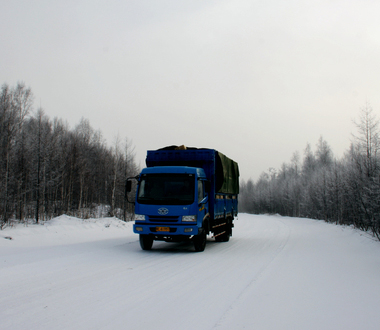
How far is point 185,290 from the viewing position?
257 inches

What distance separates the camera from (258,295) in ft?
20.6

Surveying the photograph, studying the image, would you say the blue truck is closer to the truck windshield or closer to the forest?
the truck windshield

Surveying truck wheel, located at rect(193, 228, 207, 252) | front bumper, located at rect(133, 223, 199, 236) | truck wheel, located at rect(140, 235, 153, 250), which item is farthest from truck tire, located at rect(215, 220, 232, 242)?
front bumper, located at rect(133, 223, 199, 236)

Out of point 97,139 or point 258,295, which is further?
point 97,139

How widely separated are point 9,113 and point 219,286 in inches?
1181

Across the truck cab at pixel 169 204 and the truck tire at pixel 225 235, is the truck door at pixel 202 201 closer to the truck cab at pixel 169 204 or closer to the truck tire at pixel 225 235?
the truck cab at pixel 169 204

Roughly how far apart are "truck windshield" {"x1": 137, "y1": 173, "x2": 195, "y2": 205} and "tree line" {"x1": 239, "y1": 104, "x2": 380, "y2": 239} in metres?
7.23

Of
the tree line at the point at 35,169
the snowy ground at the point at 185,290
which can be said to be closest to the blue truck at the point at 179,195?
the snowy ground at the point at 185,290

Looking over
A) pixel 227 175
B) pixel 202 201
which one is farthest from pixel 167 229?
pixel 227 175

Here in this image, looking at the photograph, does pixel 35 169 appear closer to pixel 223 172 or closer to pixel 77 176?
pixel 77 176

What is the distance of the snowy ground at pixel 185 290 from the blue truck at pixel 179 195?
2.72ft

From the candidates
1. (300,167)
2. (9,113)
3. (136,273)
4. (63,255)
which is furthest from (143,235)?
(300,167)

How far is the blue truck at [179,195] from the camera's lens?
11.5 meters

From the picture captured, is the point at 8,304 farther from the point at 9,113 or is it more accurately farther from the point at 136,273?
the point at 9,113
